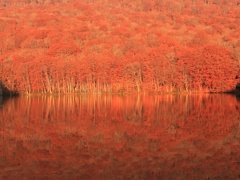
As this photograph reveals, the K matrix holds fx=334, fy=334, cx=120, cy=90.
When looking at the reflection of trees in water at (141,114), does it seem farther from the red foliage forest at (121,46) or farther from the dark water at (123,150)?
the red foliage forest at (121,46)

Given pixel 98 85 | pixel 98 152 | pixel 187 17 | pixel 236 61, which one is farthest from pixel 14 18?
pixel 98 152

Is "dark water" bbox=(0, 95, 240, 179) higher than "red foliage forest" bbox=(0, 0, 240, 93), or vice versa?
"red foliage forest" bbox=(0, 0, 240, 93)

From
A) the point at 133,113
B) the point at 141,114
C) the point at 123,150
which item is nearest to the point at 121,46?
the point at 133,113

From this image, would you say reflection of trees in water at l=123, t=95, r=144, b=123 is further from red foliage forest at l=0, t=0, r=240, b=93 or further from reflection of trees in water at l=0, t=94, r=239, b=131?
red foliage forest at l=0, t=0, r=240, b=93

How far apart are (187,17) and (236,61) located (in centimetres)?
8204

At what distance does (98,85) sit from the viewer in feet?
235

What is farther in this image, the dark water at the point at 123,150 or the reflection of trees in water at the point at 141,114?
the reflection of trees in water at the point at 141,114

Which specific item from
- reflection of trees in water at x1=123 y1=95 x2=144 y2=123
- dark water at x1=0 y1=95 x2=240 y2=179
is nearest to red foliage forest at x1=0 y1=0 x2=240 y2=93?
reflection of trees in water at x1=123 y1=95 x2=144 y2=123

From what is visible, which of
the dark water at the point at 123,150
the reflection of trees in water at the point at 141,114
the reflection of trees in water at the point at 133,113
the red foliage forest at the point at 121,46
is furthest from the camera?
the red foliage forest at the point at 121,46

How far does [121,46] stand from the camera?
97.0m

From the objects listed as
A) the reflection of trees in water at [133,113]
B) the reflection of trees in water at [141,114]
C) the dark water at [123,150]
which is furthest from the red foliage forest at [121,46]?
the dark water at [123,150]

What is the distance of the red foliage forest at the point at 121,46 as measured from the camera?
71.1 m

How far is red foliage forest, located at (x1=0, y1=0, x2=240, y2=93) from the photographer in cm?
7112

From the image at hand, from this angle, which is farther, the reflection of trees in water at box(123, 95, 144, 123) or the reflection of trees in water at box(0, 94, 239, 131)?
the reflection of trees in water at box(123, 95, 144, 123)
